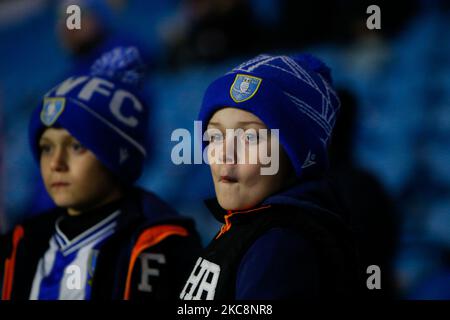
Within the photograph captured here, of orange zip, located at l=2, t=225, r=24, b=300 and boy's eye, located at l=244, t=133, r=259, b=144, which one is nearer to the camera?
boy's eye, located at l=244, t=133, r=259, b=144

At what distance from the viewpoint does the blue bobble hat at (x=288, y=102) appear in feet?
4.34

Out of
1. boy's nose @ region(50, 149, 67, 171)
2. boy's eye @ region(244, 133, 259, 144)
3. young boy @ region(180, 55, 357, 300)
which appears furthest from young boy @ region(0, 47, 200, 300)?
→ boy's eye @ region(244, 133, 259, 144)

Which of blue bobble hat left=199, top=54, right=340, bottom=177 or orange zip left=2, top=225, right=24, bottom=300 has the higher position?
blue bobble hat left=199, top=54, right=340, bottom=177

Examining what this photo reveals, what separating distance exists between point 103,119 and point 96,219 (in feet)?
0.82

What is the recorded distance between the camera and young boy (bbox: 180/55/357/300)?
1218 mm

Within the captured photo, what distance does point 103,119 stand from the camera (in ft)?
5.61

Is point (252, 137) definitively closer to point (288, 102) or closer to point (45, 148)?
point (288, 102)

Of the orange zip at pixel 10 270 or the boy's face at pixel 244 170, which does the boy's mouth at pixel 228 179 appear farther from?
the orange zip at pixel 10 270

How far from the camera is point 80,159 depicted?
1.68 metres

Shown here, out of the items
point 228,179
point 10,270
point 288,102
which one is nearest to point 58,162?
point 10,270

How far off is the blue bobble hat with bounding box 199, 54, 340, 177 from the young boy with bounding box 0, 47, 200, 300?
1.20ft

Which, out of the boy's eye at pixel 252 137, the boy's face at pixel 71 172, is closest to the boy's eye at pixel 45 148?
the boy's face at pixel 71 172

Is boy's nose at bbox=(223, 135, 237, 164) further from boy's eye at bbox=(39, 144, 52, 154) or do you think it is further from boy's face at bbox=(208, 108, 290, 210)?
boy's eye at bbox=(39, 144, 52, 154)

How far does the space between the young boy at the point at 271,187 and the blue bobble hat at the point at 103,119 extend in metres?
0.37
